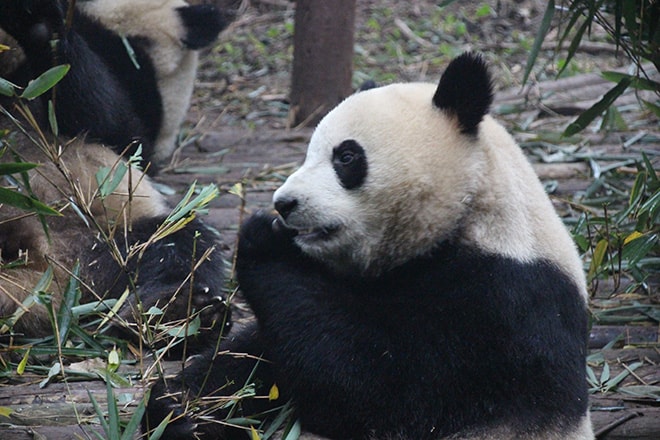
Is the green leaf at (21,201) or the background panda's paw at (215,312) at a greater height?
the green leaf at (21,201)

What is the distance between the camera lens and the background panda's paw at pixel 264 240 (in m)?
3.00

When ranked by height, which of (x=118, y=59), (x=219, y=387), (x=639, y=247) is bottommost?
(x=219, y=387)

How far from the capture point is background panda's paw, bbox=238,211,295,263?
3.00 meters

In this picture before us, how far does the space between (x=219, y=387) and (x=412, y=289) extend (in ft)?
2.46

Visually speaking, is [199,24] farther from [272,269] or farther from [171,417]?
[171,417]

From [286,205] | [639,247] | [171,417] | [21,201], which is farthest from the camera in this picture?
[639,247]

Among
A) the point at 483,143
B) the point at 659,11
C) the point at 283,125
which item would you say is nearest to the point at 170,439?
the point at 483,143

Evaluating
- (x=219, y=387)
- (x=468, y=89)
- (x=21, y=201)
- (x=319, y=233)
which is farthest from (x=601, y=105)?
(x=21, y=201)

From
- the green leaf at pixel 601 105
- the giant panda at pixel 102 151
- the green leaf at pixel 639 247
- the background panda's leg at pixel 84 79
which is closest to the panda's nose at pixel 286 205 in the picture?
the giant panda at pixel 102 151

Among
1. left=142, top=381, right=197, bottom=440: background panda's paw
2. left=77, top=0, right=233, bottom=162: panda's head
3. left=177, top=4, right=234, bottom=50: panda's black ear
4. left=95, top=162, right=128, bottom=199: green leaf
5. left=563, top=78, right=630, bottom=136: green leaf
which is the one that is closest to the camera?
left=142, top=381, right=197, bottom=440: background panda's paw

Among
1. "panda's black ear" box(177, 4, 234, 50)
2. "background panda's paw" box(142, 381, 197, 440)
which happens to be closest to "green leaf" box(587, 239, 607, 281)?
"background panda's paw" box(142, 381, 197, 440)

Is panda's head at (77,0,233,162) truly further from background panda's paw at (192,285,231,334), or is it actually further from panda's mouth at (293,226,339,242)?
panda's mouth at (293,226,339,242)

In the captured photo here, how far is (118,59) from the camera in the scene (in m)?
4.81

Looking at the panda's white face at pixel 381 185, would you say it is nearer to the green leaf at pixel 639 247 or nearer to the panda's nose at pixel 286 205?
the panda's nose at pixel 286 205
